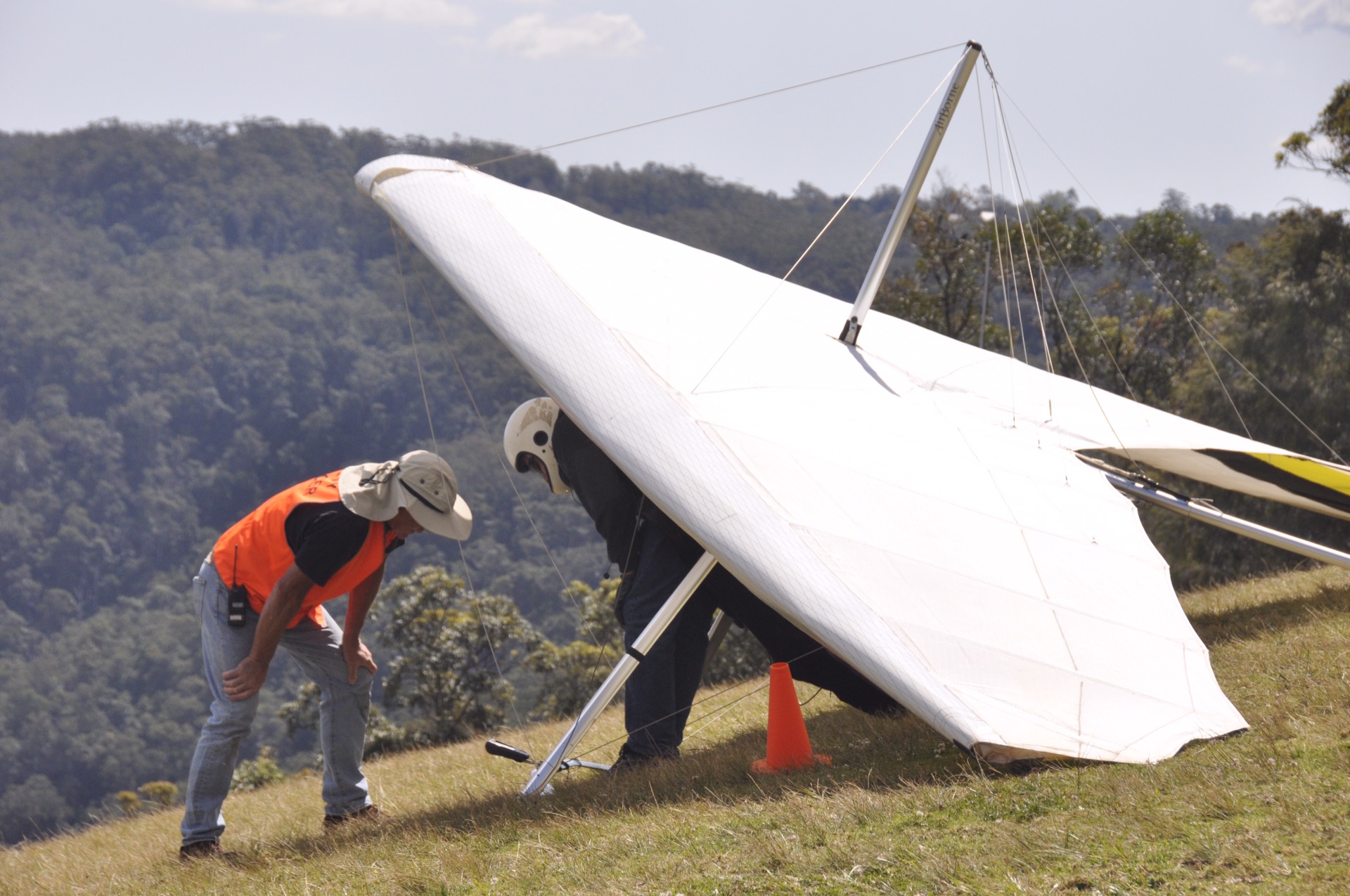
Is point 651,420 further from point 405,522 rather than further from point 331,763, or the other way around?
point 331,763

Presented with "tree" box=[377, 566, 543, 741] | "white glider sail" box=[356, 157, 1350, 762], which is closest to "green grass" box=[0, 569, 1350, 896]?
"white glider sail" box=[356, 157, 1350, 762]

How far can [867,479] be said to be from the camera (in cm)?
471

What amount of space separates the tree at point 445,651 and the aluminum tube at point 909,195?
51.8ft

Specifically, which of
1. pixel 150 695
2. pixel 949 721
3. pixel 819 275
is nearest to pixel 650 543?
pixel 949 721

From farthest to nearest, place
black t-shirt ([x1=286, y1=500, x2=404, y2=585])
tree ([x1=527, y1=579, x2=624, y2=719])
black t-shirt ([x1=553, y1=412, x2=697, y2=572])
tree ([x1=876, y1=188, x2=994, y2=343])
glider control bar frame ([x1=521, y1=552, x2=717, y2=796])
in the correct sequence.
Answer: tree ([x1=876, y1=188, x2=994, y2=343])
tree ([x1=527, y1=579, x2=624, y2=719])
black t-shirt ([x1=553, y1=412, x2=697, y2=572])
black t-shirt ([x1=286, y1=500, x2=404, y2=585])
glider control bar frame ([x1=521, y1=552, x2=717, y2=796])

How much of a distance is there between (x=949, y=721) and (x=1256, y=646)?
2.91m

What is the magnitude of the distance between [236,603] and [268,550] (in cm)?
25

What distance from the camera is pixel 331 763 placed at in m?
5.00

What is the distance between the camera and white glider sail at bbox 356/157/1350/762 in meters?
3.94

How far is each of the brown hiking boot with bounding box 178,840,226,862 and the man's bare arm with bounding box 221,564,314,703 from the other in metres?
0.65

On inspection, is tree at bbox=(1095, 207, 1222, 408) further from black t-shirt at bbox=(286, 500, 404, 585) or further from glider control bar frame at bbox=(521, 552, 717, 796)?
black t-shirt at bbox=(286, 500, 404, 585)

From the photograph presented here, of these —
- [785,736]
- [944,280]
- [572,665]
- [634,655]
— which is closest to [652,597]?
[634,655]

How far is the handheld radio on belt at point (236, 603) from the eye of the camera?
15.2ft

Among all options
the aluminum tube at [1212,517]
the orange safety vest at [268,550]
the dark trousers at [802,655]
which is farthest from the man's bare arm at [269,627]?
the aluminum tube at [1212,517]
